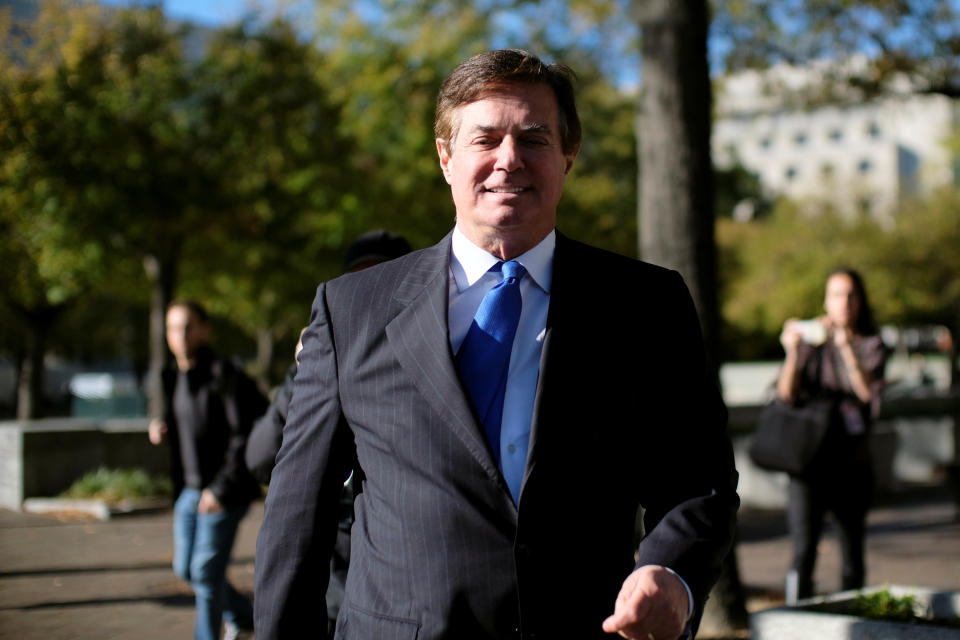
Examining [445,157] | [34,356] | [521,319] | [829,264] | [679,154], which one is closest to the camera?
[521,319]

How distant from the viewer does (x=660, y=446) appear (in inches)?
90.0

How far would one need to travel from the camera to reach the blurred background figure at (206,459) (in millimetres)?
5621

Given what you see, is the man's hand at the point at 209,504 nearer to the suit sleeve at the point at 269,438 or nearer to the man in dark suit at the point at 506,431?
the suit sleeve at the point at 269,438

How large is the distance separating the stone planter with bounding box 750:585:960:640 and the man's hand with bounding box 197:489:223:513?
2.69 metres

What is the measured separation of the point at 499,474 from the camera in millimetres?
2180

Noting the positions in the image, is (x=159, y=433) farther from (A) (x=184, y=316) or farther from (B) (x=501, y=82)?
(B) (x=501, y=82)

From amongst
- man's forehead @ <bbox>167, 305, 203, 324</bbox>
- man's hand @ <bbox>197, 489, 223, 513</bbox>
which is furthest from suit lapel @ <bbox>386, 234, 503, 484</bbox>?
man's forehead @ <bbox>167, 305, 203, 324</bbox>

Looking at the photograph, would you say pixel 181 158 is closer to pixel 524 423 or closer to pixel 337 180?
pixel 337 180

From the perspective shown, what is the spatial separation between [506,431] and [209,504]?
144 inches

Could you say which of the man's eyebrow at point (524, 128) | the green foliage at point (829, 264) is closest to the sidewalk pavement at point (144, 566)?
the man's eyebrow at point (524, 128)

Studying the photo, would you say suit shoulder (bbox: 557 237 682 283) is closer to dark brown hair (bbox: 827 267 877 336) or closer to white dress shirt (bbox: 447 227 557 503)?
white dress shirt (bbox: 447 227 557 503)

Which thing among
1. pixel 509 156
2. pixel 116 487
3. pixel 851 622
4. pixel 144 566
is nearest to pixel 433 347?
pixel 509 156

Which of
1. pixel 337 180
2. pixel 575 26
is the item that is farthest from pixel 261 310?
pixel 575 26

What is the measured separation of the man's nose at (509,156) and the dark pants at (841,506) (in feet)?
15.1
